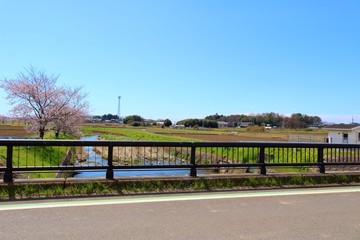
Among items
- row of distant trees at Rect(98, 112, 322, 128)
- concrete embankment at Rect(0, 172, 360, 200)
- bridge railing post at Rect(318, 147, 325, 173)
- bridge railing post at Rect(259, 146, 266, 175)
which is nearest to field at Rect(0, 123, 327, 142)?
concrete embankment at Rect(0, 172, 360, 200)

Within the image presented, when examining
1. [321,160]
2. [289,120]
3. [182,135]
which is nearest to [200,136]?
[182,135]

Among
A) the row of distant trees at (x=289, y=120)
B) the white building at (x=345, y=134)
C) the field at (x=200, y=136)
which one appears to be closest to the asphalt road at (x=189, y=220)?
the white building at (x=345, y=134)

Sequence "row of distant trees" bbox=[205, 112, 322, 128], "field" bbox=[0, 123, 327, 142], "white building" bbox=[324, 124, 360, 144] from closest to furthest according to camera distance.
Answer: "white building" bbox=[324, 124, 360, 144], "field" bbox=[0, 123, 327, 142], "row of distant trees" bbox=[205, 112, 322, 128]

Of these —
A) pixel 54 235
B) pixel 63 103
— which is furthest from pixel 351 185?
pixel 63 103

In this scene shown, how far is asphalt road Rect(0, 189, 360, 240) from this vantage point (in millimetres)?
4723

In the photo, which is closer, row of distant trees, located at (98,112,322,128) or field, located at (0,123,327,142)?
field, located at (0,123,327,142)

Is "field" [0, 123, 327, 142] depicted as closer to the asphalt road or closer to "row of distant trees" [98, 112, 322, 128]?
the asphalt road

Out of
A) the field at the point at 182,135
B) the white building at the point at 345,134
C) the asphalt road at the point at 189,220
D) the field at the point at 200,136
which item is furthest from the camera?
the field at the point at 200,136

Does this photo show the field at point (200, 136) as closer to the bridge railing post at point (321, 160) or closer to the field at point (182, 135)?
the field at point (182, 135)

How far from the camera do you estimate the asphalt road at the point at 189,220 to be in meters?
4.72

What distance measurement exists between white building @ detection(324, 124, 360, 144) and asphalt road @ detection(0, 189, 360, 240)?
4403 cm

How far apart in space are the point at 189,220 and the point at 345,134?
4781 cm

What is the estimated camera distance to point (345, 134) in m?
47.4

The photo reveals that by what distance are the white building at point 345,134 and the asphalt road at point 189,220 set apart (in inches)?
1734
